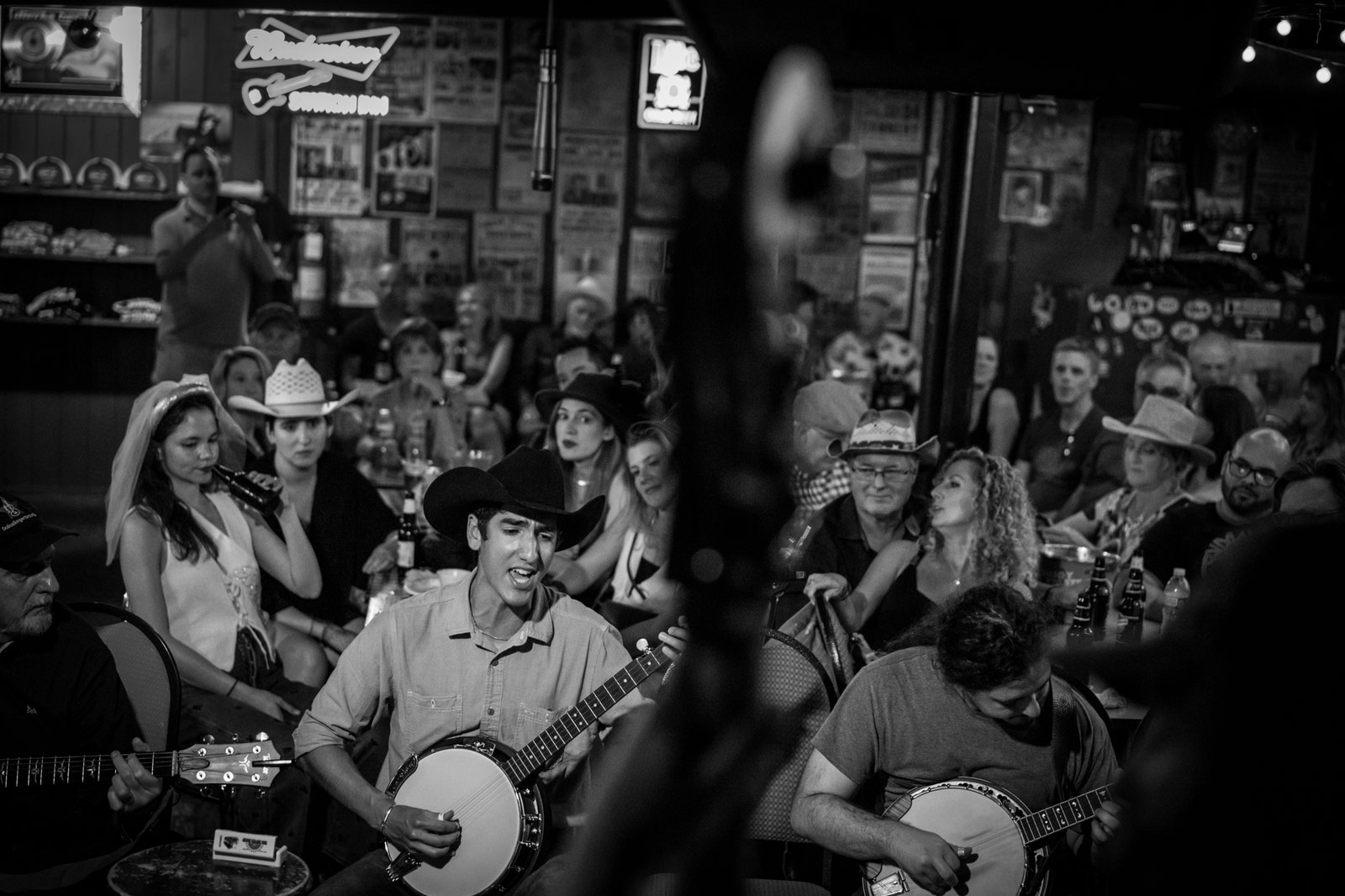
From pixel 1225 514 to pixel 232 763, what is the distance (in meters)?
3.52

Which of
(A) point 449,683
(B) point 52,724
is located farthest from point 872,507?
(B) point 52,724

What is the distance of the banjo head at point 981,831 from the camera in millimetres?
2984

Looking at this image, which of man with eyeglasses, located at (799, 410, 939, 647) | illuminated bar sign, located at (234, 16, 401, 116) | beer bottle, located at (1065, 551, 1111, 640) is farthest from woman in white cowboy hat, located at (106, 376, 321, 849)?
illuminated bar sign, located at (234, 16, 401, 116)

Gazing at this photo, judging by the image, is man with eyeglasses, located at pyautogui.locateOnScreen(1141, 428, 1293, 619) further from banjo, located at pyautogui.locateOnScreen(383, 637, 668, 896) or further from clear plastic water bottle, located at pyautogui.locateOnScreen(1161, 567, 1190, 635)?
Answer: banjo, located at pyautogui.locateOnScreen(383, 637, 668, 896)

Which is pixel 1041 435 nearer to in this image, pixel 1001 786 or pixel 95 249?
pixel 1001 786

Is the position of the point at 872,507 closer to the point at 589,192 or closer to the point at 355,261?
the point at 589,192

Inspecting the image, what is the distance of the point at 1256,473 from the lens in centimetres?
472

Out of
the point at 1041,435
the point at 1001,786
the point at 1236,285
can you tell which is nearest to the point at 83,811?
the point at 1001,786

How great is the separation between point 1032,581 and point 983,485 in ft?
1.12

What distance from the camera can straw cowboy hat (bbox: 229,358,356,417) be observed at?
491cm

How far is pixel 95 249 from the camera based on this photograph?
28.7 ft

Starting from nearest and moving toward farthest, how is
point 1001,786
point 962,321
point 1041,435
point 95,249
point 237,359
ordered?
point 1001,786 < point 962,321 < point 237,359 < point 1041,435 < point 95,249

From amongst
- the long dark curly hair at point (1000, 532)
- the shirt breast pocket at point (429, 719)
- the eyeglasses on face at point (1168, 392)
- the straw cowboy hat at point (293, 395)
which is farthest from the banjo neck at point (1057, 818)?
the eyeglasses on face at point (1168, 392)

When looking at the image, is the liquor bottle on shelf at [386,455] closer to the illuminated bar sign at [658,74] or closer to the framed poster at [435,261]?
the framed poster at [435,261]
